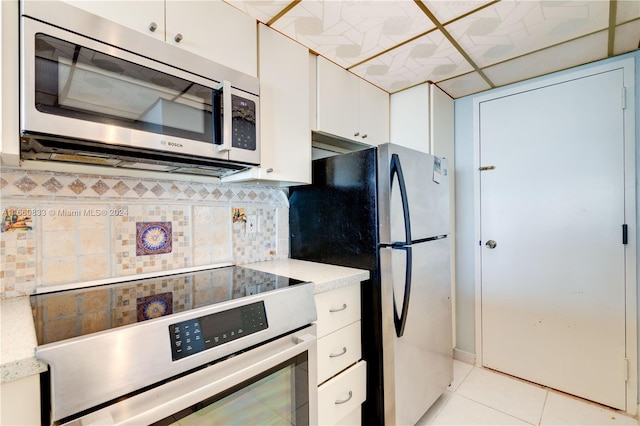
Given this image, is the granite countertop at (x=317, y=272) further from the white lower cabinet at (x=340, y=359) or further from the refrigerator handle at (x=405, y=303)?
the refrigerator handle at (x=405, y=303)

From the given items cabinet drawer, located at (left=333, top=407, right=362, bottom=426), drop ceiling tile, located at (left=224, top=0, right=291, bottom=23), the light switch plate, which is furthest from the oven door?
drop ceiling tile, located at (left=224, top=0, right=291, bottom=23)

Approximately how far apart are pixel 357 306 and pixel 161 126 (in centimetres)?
118

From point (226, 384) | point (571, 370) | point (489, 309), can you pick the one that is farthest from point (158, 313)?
point (571, 370)

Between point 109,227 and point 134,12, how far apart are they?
0.84 m

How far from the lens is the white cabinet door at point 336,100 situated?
5.68 feet

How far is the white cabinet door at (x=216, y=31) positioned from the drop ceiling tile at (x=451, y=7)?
810mm

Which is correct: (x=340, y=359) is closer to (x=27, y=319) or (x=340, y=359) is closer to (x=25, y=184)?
(x=27, y=319)

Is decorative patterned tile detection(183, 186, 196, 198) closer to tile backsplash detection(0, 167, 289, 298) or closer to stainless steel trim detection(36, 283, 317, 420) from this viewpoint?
tile backsplash detection(0, 167, 289, 298)

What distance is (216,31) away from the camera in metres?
1.23

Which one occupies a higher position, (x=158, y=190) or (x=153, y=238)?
(x=158, y=190)

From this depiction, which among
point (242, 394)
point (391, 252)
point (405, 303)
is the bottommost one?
point (242, 394)

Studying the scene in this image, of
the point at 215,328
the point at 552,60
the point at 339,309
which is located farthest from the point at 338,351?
the point at 552,60

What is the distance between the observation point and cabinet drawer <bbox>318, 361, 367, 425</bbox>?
125 cm

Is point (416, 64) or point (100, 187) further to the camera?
point (416, 64)
